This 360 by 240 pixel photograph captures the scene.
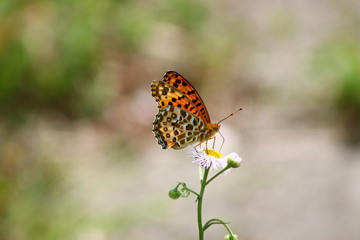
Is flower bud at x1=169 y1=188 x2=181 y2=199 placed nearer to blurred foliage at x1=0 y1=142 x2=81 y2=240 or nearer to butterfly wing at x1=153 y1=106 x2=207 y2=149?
butterfly wing at x1=153 y1=106 x2=207 y2=149

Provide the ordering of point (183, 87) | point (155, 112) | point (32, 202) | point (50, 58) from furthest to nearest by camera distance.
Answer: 1. point (155, 112)
2. point (50, 58)
3. point (32, 202)
4. point (183, 87)

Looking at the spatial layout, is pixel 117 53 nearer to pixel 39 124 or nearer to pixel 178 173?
pixel 39 124

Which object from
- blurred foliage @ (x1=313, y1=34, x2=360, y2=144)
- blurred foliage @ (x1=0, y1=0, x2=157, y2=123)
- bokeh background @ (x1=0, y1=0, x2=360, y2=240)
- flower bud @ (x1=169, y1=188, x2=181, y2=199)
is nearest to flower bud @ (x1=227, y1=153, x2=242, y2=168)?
flower bud @ (x1=169, y1=188, x2=181, y2=199)

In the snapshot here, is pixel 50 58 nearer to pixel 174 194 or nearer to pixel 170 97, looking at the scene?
pixel 170 97

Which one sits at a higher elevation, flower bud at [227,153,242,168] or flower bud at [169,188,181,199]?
flower bud at [227,153,242,168]

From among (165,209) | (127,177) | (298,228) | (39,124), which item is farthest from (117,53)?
(298,228)

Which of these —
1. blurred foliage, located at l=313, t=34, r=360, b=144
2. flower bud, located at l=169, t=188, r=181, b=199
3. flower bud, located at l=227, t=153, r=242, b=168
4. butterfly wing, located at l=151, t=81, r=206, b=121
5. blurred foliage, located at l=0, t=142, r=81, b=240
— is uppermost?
blurred foliage, located at l=313, t=34, r=360, b=144

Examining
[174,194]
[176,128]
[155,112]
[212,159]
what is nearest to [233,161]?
[212,159]
